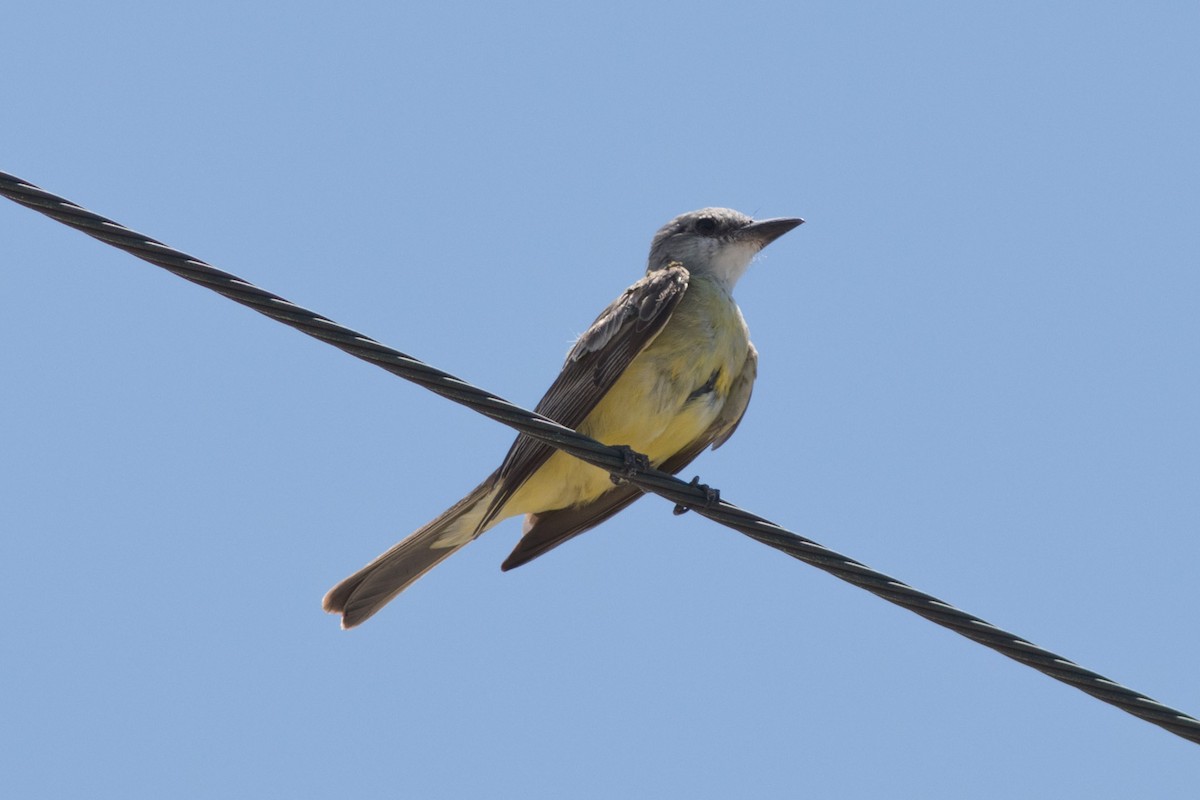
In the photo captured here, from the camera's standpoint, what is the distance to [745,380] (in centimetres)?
739

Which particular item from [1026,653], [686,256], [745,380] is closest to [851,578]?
[1026,653]

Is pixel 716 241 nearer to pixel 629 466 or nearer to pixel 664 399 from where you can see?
pixel 664 399

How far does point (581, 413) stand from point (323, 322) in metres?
2.56

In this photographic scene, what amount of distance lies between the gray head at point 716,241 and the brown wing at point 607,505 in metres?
0.70

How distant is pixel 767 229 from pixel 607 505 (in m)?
1.94

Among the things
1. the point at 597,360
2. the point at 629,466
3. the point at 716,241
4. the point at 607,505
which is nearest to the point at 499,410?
the point at 629,466

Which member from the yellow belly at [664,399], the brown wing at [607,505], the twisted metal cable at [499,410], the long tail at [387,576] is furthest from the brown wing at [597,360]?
the twisted metal cable at [499,410]

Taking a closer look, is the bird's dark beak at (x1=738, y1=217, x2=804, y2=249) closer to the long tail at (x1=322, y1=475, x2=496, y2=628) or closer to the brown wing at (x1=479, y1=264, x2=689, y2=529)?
the brown wing at (x1=479, y1=264, x2=689, y2=529)

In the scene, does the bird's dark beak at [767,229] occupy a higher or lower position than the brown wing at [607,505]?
higher

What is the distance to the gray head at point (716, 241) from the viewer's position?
26.1ft

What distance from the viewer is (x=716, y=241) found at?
808cm

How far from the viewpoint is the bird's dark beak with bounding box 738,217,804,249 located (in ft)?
26.7

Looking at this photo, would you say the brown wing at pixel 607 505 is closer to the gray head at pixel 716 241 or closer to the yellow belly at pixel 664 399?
the yellow belly at pixel 664 399

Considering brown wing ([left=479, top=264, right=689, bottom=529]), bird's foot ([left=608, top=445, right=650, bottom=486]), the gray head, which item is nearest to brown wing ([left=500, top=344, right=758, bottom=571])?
brown wing ([left=479, top=264, right=689, bottom=529])
